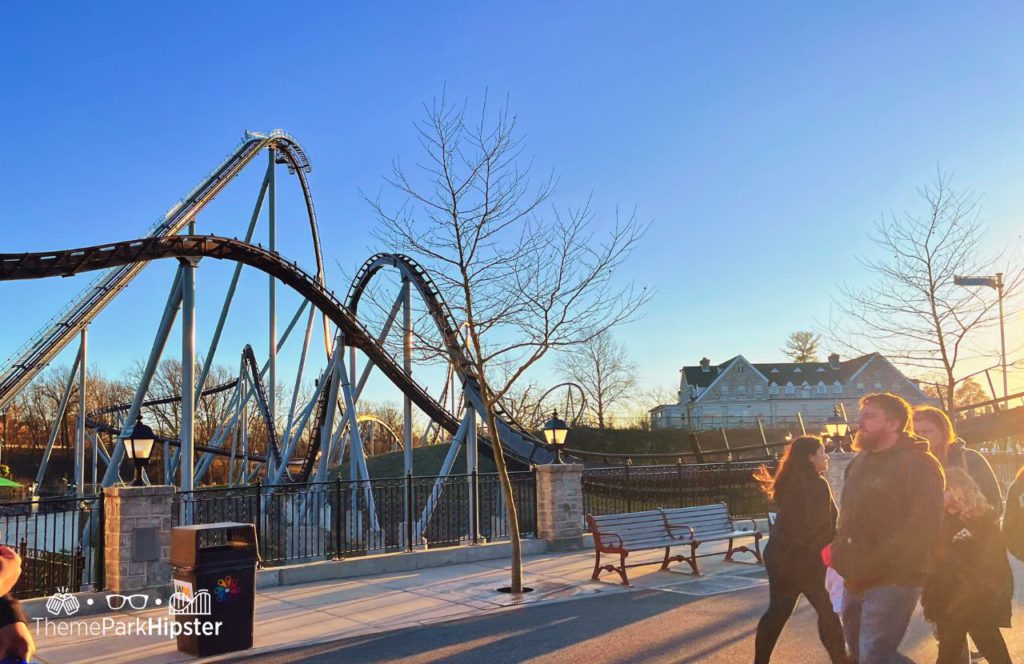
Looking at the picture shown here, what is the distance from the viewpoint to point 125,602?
9.38 meters

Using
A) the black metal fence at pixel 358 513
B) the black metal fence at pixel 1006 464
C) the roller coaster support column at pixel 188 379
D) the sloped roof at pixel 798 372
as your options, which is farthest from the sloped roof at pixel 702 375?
the roller coaster support column at pixel 188 379

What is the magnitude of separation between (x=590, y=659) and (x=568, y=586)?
12.6 feet

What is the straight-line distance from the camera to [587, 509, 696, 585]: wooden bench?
10.9 metres

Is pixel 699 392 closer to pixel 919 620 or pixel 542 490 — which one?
pixel 542 490

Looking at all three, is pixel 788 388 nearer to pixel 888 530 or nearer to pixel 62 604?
pixel 62 604

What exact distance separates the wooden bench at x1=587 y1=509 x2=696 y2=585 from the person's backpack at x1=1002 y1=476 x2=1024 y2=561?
6233 mm

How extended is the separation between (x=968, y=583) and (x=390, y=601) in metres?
6.62

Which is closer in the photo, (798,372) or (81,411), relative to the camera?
(81,411)

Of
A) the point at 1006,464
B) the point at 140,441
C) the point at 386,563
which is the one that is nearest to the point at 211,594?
the point at 140,441

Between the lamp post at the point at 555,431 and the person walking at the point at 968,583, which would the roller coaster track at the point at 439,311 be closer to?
the lamp post at the point at 555,431

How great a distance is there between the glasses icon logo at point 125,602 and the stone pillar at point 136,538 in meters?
0.08

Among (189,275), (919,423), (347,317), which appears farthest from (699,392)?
(919,423)

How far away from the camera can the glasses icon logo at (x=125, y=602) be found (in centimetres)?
933

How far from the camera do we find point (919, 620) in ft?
25.7
